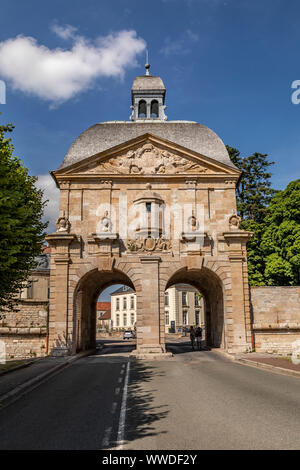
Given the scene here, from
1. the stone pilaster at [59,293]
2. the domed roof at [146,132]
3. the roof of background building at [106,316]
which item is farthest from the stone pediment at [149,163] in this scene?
the roof of background building at [106,316]

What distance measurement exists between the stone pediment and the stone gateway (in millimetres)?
63

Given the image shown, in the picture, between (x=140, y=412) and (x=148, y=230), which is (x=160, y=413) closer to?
(x=140, y=412)

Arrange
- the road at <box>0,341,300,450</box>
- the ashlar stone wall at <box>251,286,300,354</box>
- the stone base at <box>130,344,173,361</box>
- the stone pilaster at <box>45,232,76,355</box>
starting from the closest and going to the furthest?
1. the road at <box>0,341,300,450</box>
2. the stone base at <box>130,344,173,361</box>
3. the stone pilaster at <box>45,232,76,355</box>
4. the ashlar stone wall at <box>251,286,300,354</box>

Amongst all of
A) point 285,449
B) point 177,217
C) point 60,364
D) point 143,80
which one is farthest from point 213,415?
point 143,80

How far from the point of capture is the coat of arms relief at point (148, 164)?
26.2 meters

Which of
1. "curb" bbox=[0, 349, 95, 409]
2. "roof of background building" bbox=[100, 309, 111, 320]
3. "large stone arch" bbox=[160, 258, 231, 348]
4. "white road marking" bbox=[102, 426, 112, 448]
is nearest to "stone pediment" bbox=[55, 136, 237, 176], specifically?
"large stone arch" bbox=[160, 258, 231, 348]

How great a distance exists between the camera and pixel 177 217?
25594mm

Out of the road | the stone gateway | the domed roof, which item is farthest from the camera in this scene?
the domed roof

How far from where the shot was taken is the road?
6309 mm

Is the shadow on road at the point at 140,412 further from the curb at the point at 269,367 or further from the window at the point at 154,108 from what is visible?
the window at the point at 154,108

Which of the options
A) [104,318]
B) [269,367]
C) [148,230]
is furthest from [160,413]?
[104,318]

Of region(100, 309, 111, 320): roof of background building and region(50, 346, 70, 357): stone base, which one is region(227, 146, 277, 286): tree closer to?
region(50, 346, 70, 357): stone base

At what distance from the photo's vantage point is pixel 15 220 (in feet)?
37.2
